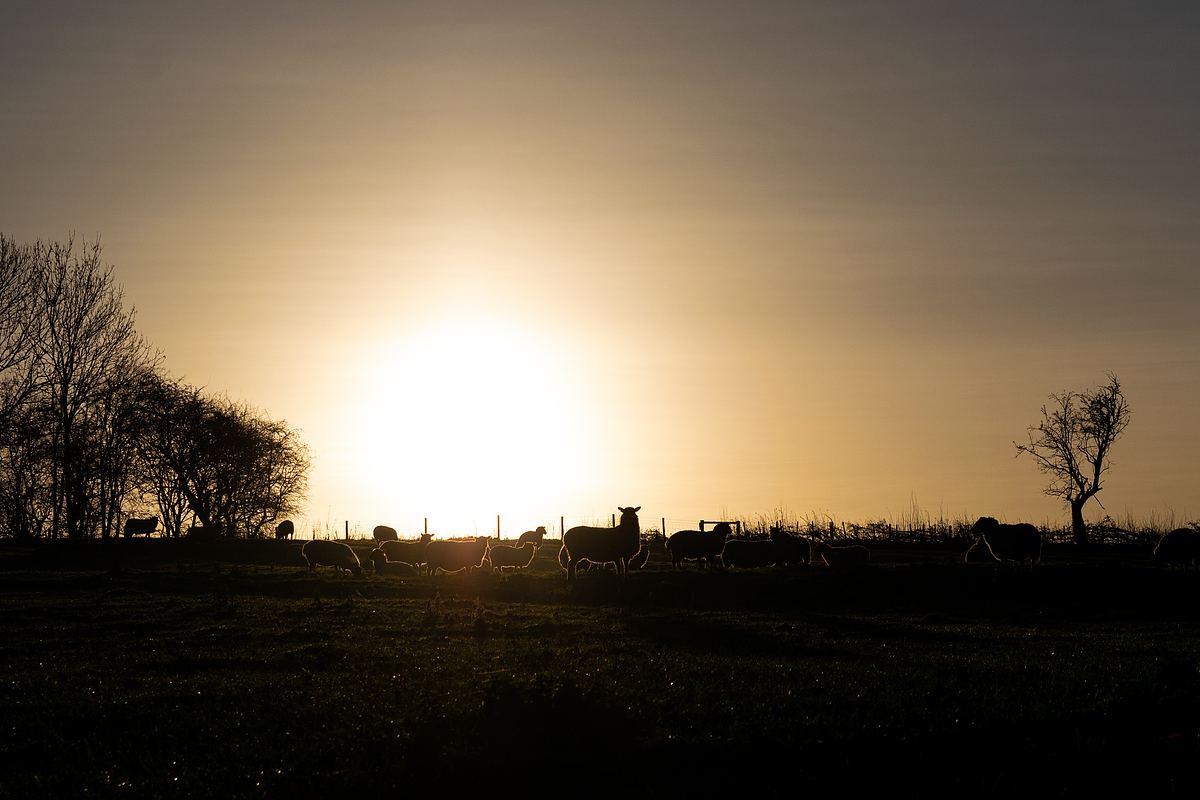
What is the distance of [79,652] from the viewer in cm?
2102

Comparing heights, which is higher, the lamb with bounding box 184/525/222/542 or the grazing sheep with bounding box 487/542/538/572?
the lamb with bounding box 184/525/222/542

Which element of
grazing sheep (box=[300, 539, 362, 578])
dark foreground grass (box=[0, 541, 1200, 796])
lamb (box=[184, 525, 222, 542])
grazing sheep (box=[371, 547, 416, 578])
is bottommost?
dark foreground grass (box=[0, 541, 1200, 796])

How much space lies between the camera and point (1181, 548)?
4291 centimetres

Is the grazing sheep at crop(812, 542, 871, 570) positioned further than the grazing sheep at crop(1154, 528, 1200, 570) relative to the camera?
Answer: Yes

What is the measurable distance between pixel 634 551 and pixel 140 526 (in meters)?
43.6

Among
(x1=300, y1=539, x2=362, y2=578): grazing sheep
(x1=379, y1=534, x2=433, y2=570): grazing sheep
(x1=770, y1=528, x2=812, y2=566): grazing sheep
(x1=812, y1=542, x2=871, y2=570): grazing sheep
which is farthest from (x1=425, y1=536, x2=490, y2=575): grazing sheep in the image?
(x1=812, y1=542, x2=871, y2=570): grazing sheep

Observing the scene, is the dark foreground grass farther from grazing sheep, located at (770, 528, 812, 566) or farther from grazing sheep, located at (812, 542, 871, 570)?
grazing sheep, located at (812, 542, 871, 570)

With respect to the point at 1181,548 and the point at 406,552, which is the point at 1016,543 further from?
the point at 406,552

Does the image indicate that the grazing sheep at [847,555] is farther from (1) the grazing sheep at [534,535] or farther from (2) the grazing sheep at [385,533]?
(2) the grazing sheep at [385,533]

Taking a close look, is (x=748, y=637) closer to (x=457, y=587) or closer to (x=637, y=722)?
(x=637, y=722)

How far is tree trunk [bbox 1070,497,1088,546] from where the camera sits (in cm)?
6425

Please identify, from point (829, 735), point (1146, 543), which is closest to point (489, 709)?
point (829, 735)

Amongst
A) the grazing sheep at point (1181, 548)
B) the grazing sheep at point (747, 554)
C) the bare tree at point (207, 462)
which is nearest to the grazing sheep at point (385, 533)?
the bare tree at point (207, 462)

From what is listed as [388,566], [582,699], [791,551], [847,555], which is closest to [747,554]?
[791,551]
